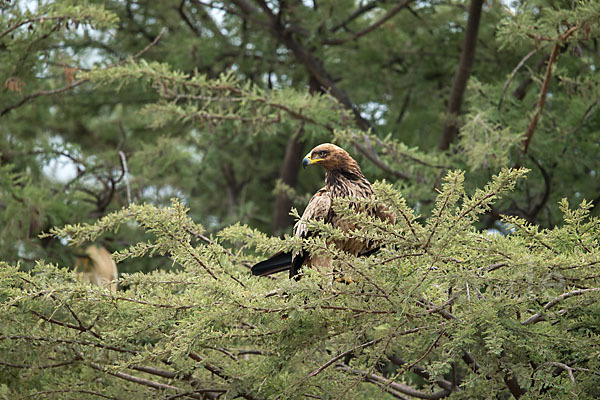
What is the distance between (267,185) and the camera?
9.59 metres

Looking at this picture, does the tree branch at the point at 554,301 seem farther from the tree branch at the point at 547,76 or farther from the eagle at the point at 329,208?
the tree branch at the point at 547,76

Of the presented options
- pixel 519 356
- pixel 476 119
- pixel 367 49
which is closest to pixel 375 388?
pixel 519 356

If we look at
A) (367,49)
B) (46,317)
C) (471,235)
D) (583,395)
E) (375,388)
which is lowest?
(375,388)

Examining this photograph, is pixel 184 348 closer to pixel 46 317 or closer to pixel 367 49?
pixel 46 317

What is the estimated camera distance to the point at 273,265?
3834 mm

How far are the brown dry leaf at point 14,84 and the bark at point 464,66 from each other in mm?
3523

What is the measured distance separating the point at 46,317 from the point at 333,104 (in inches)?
122

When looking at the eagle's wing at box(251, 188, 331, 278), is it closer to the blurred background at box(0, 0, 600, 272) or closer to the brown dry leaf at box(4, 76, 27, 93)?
the blurred background at box(0, 0, 600, 272)

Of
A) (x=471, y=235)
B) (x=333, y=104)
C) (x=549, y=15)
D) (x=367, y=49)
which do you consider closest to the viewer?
(x=471, y=235)

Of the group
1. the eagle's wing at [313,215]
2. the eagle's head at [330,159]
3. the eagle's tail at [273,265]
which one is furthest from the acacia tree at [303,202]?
the eagle's head at [330,159]

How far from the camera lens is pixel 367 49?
23.2ft

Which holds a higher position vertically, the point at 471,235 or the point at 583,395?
the point at 471,235

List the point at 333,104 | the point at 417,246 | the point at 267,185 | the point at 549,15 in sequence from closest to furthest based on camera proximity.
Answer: the point at 417,246, the point at 549,15, the point at 333,104, the point at 267,185

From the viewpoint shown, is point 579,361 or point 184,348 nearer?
point 184,348
